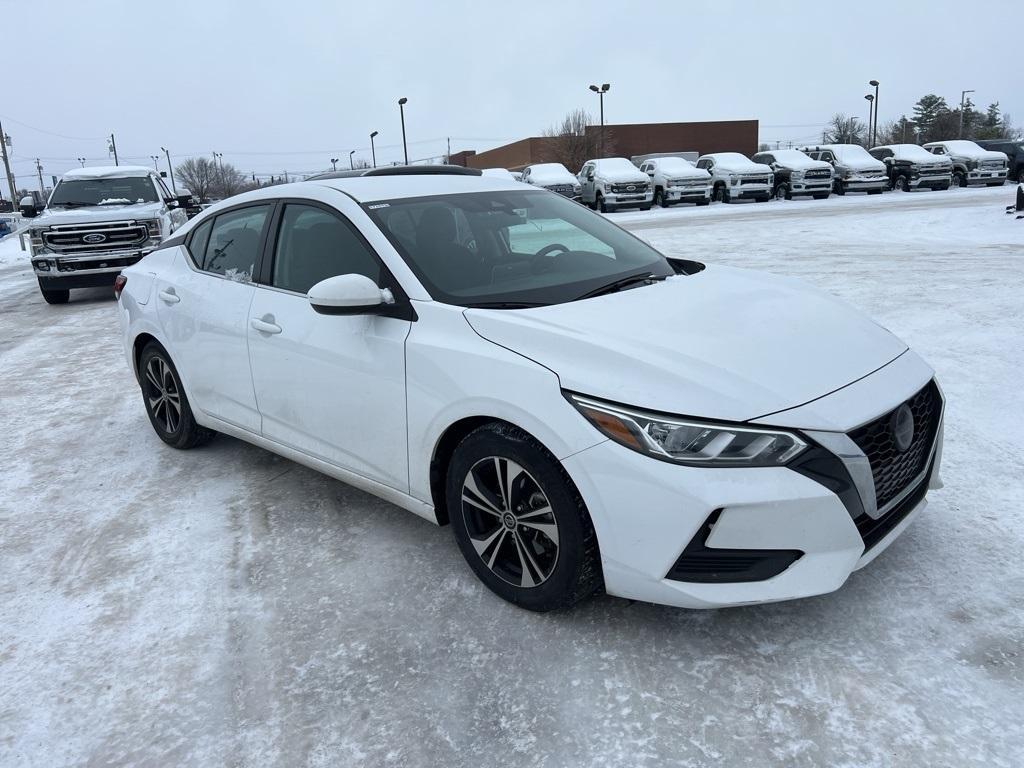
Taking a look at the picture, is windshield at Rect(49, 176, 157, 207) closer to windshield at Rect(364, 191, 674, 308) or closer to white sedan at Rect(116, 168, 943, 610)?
white sedan at Rect(116, 168, 943, 610)

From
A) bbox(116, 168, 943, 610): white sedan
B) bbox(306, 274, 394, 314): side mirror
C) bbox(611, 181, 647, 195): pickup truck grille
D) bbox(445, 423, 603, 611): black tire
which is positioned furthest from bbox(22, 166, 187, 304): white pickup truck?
bbox(611, 181, 647, 195): pickup truck grille

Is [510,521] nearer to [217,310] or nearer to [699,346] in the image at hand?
[699,346]

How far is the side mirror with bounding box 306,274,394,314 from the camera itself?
10.8 feet

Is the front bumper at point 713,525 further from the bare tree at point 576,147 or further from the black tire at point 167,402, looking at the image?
the bare tree at point 576,147

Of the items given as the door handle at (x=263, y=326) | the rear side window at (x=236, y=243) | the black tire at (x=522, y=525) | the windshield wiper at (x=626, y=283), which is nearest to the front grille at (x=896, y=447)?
the black tire at (x=522, y=525)

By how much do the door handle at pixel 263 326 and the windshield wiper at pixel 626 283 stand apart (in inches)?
59.6

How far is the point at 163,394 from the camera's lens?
5168mm

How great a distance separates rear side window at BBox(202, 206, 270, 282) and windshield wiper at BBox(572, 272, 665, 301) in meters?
1.87

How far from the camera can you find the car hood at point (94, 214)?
478 inches

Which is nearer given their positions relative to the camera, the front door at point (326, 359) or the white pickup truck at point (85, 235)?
the front door at point (326, 359)

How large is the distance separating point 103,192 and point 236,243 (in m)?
10.5

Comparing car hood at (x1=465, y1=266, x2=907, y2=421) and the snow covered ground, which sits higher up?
car hood at (x1=465, y1=266, x2=907, y2=421)

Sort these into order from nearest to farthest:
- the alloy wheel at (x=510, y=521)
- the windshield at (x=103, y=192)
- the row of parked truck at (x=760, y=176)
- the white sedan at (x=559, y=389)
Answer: the white sedan at (x=559, y=389) < the alloy wheel at (x=510, y=521) < the windshield at (x=103, y=192) < the row of parked truck at (x=760, y=176)

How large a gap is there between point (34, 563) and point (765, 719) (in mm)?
3283
